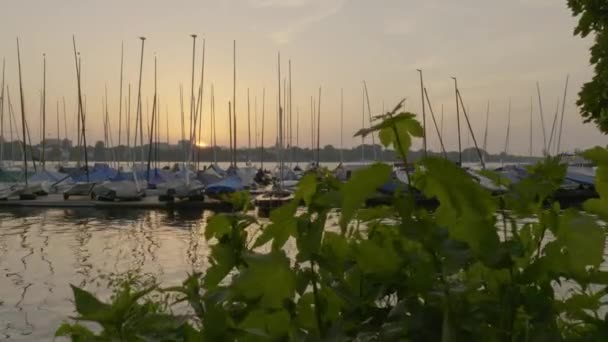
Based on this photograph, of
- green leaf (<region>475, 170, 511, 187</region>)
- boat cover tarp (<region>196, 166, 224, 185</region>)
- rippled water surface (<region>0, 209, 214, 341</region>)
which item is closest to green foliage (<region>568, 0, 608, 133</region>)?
green leaf (<region>475, 170, 511, 187</region>)

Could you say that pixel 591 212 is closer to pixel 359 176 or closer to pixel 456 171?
pixel 456 171

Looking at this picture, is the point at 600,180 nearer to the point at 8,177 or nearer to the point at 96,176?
the point at 8,177

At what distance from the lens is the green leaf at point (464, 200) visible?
0.88m

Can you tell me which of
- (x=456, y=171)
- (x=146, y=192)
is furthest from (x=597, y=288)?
(x=146, y=192)

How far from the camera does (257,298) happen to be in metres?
1.05

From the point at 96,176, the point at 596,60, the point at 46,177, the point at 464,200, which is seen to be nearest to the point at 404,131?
the point at 464,200

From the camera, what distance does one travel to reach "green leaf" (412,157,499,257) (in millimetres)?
875

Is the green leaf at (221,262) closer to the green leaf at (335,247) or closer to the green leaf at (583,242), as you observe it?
the green leaf at (335,247)

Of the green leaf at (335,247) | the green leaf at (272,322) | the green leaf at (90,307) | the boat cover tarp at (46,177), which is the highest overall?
the green leaf at (335,247)

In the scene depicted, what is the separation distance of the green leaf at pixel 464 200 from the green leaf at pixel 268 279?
0.29m

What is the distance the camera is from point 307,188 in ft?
3.56

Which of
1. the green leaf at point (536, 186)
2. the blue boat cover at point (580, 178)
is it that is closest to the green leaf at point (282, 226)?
the green leaf at point (536, 186)

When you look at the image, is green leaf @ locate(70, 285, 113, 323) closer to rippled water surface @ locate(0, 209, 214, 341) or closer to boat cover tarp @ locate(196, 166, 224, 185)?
rippled water surface @ locate(0, 209, 214, 341)

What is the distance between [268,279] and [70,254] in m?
20.7
